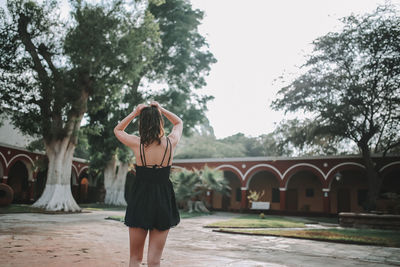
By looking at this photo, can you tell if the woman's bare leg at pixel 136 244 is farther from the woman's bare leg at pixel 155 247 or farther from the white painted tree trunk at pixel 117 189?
the white painted tree trunk at pixel 117 189

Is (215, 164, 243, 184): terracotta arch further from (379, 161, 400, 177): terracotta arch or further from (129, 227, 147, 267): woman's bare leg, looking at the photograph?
(129, 227, 147, 267): woman's bare leg

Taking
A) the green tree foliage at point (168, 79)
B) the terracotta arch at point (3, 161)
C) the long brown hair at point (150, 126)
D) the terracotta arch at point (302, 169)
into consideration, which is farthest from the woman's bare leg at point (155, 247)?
the terracotta arch at point (3, 161)

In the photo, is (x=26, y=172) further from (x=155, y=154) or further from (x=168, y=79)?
(x=155, y=154)

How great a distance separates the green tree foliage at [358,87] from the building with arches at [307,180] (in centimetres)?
330

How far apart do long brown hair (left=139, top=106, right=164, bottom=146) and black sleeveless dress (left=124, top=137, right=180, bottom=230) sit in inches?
Result: 3.3

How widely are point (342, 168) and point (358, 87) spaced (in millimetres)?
Answer: 6795

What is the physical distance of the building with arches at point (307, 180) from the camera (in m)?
20.7

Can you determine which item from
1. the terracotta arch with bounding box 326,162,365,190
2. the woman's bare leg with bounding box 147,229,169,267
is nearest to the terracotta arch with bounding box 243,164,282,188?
the terracotta arch with bounding box 326,162,365,190

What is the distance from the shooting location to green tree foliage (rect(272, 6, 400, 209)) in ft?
49.6

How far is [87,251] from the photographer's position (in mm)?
4402

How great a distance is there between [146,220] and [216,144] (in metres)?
42.4

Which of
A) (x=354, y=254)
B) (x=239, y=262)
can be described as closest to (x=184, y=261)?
(x=239, y=262)

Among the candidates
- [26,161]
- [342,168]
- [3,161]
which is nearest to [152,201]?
[342,168]

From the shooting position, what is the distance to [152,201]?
2389mm
